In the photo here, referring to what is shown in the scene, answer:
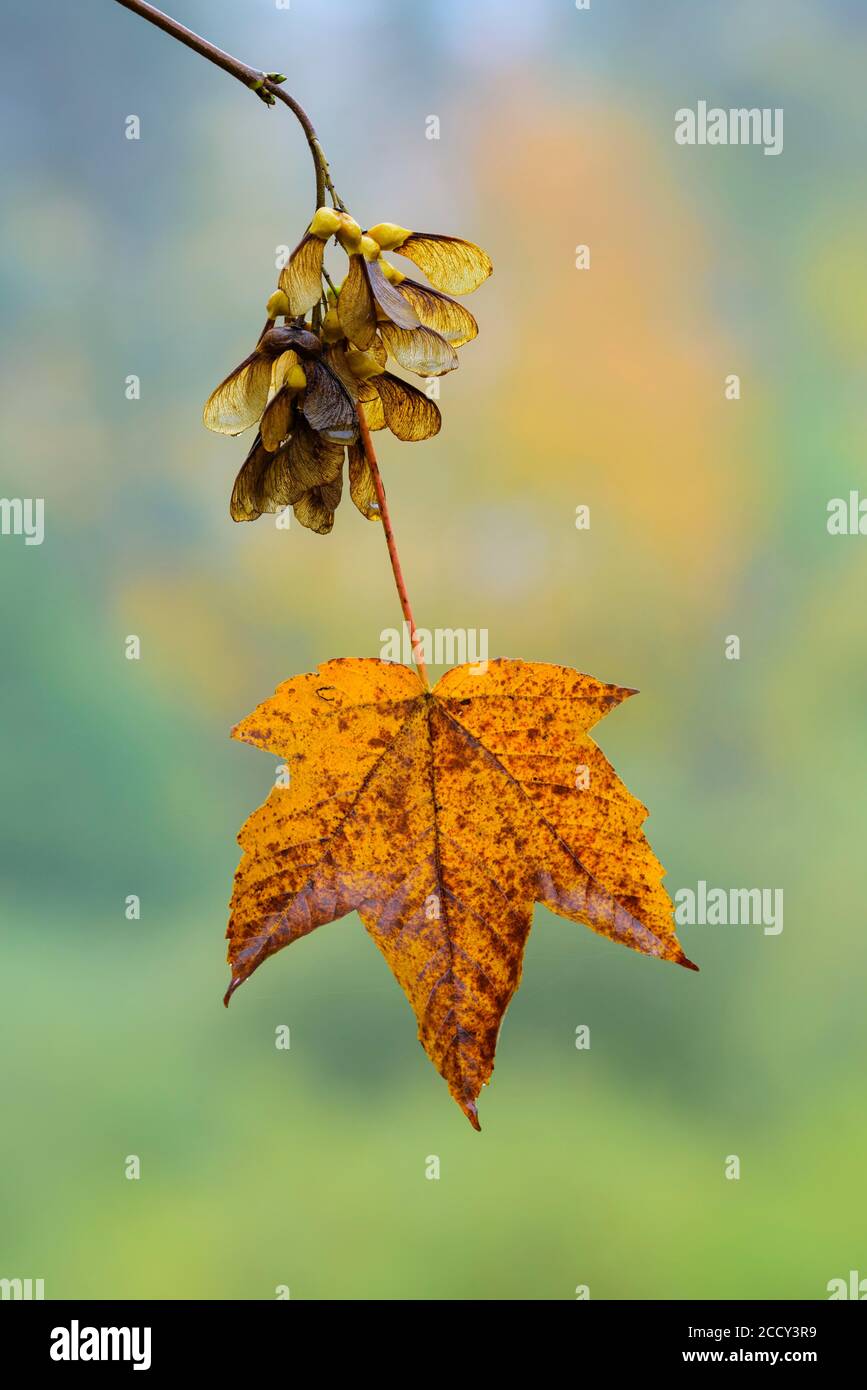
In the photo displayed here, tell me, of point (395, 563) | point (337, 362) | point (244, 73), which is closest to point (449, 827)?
point (395, 563)

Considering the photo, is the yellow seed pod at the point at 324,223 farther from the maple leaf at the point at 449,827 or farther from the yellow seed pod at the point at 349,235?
the maple leaf at the point at 449,827

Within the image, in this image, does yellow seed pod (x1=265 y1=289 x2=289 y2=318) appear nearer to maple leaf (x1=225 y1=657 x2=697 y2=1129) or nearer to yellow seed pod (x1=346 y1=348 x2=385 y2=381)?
yellow seed pod (x1=346 y1=348 x2=385 y2=381)

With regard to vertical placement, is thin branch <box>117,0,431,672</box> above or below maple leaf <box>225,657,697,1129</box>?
above

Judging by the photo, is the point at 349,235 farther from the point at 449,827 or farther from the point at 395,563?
the point at 449,827

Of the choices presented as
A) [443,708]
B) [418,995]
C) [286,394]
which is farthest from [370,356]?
[418,995]

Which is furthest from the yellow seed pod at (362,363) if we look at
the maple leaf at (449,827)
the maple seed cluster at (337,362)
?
the maple leaf at (449,827)

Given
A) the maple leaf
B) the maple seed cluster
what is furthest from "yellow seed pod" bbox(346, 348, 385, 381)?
the maple leaf
